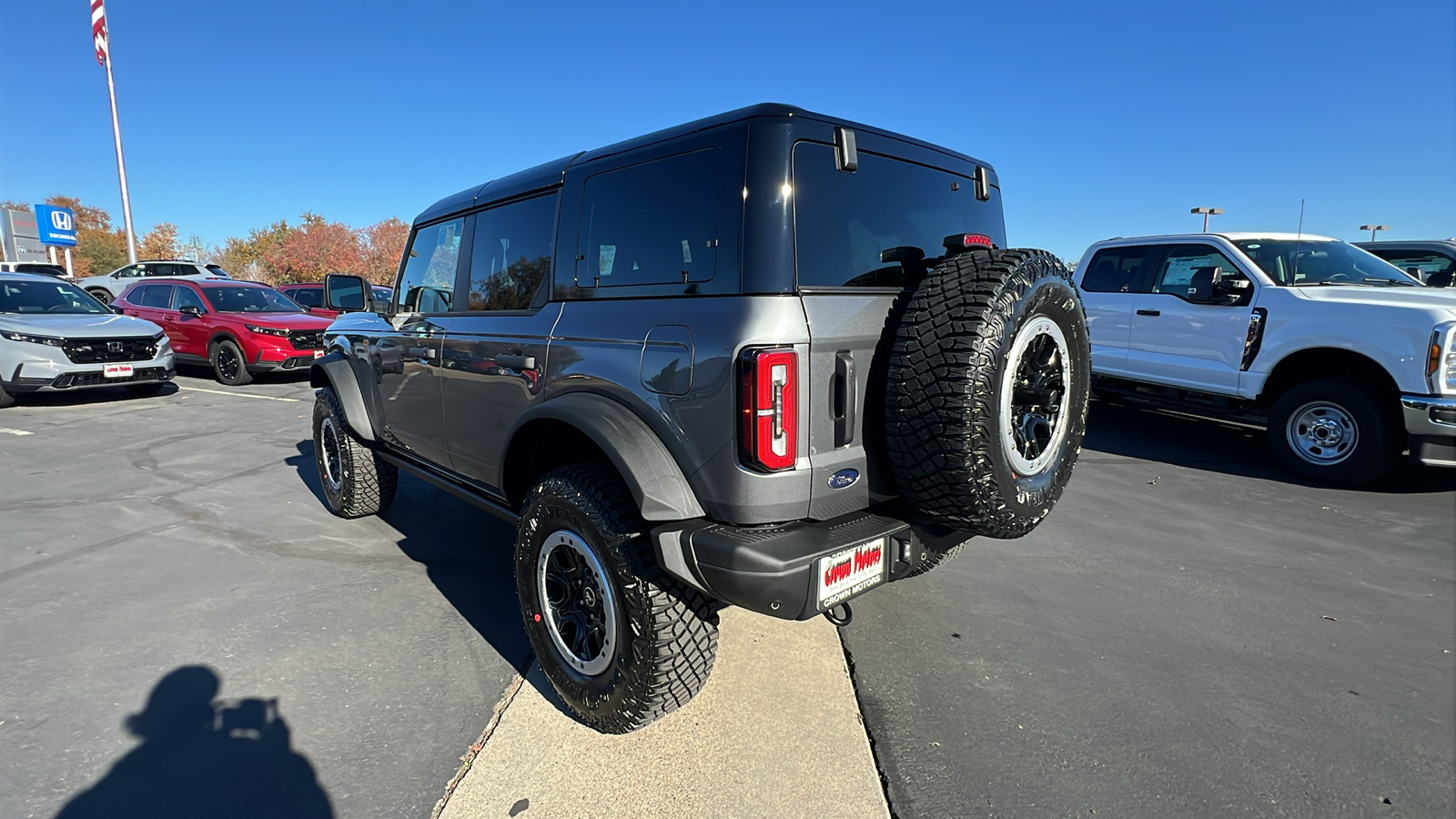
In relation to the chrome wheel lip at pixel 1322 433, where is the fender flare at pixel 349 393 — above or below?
above

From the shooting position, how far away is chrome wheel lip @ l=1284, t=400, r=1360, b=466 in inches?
215

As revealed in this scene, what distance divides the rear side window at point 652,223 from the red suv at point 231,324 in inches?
381

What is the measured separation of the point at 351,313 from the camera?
187 inches

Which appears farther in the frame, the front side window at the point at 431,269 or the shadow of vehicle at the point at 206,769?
the front side window at the point at 431,269

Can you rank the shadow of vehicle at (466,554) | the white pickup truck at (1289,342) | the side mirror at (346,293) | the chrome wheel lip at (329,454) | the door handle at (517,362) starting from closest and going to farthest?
the door handle at (517,362) < the shadow of vehicle at (466,554) < the side mirror at (346,293) < the chrome wheel lip at (329,454) < the white pickup truck at (1289,342)

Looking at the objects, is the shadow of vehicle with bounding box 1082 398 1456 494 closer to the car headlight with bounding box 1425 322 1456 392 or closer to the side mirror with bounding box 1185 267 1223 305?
the car headlight with bounding box 1425 322 1456 392

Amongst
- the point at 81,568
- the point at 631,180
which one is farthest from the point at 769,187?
the point at 81,568

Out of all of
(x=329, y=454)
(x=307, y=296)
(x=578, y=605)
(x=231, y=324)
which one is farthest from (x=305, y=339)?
(x=578, y=605)

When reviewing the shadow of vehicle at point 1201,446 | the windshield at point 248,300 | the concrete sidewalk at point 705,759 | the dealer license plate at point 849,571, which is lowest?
the concrete sidewalk at point 705,759

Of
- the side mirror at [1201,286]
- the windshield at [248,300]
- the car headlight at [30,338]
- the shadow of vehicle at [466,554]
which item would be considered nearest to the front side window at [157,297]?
the windshield at [248,300]

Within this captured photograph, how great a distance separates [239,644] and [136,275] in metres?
23.2

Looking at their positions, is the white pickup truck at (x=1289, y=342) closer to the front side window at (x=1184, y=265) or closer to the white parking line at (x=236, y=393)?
the front side window at (x=1184, y=265)

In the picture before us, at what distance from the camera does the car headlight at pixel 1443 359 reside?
479 cm

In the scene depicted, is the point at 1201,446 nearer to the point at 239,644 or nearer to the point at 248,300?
the point at 239,644
